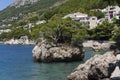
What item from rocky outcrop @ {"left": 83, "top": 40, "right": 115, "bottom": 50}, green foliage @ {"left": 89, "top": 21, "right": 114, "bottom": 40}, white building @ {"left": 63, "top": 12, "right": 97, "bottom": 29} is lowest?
rocky outcrop @ {"left": 83, "top": 40, "right": 115, "bottom": 50}

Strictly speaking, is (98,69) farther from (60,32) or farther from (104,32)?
(104,32)

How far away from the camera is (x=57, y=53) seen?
67.0 meters

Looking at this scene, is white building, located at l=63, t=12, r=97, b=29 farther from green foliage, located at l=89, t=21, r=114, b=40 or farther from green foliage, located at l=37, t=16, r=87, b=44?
green foliage, located at l=37, t=16, r=87, b=44

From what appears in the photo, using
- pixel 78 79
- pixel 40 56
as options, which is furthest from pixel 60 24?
pixel 78 79

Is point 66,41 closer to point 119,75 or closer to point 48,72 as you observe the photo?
point 48,72

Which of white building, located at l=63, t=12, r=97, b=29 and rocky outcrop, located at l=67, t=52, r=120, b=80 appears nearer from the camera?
rocky outcrop, located at l=67, t=52, r=120, b=80

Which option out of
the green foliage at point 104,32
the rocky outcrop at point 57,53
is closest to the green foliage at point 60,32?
the rocky outcrop at point 57,53

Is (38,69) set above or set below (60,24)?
below

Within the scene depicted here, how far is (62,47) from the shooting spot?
68.5 metres

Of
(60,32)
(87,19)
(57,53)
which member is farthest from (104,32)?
(57,53)

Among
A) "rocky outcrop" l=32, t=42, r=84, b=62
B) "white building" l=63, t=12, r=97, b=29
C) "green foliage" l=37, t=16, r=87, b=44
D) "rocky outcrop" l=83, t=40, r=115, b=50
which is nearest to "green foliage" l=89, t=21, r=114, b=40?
"rocky outcrop" l=83, t=40, r=115, b=50

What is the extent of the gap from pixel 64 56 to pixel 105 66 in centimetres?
2922

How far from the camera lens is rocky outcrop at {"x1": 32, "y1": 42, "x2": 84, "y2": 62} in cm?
6694

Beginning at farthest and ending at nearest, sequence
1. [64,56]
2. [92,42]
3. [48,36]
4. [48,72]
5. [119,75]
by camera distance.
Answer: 1. [92,42]
2. [48,36]
3. [64,56]
4. [48,72]
5. [119,75]
